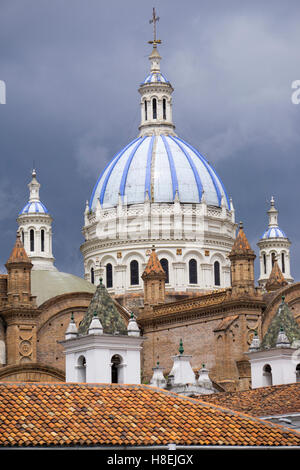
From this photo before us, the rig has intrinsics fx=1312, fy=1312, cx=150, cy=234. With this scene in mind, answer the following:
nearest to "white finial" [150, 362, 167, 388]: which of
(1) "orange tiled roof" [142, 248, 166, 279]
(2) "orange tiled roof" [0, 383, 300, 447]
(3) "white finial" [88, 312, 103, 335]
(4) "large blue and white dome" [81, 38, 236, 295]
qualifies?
(3) "white finial" [88, 312, 103, 335]

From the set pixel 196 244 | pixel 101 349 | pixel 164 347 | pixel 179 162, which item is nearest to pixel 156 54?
pixel 179 162

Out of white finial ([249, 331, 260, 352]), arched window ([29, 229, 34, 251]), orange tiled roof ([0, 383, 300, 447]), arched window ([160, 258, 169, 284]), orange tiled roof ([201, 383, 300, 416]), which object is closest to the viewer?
orange tiled roof ([0, 383, 300, 447])

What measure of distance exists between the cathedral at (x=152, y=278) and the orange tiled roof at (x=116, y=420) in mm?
16543

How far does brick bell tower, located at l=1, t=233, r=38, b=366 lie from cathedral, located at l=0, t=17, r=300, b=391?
2.1 inches

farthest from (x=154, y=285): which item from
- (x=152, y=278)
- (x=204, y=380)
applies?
(x=204, y=380)

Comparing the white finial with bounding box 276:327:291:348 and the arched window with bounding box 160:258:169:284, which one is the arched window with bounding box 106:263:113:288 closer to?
the arched window with bounding box 160:258:169:284

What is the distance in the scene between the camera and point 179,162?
8912cm

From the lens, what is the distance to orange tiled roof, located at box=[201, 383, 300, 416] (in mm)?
49688

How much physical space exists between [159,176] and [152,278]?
13.3 metres

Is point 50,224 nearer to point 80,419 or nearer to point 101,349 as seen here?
point 101,349

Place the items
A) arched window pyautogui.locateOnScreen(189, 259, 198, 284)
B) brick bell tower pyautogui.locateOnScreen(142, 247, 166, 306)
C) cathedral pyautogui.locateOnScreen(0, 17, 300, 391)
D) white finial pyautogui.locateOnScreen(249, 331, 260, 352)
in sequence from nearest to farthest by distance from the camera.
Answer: white finial pyautogui.locateOnScreen(249, 331, 260, 352), cathedral pyautogui.locateOnScreen(0, 17, 300, 391), brick bell tower pyautogui.locateOnScreen(142, 247, 166, 306), arched window pyautogui.locateOnScreen(189, 259, 198, 284)

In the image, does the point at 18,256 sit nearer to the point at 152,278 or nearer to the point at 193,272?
the point at 152,278
